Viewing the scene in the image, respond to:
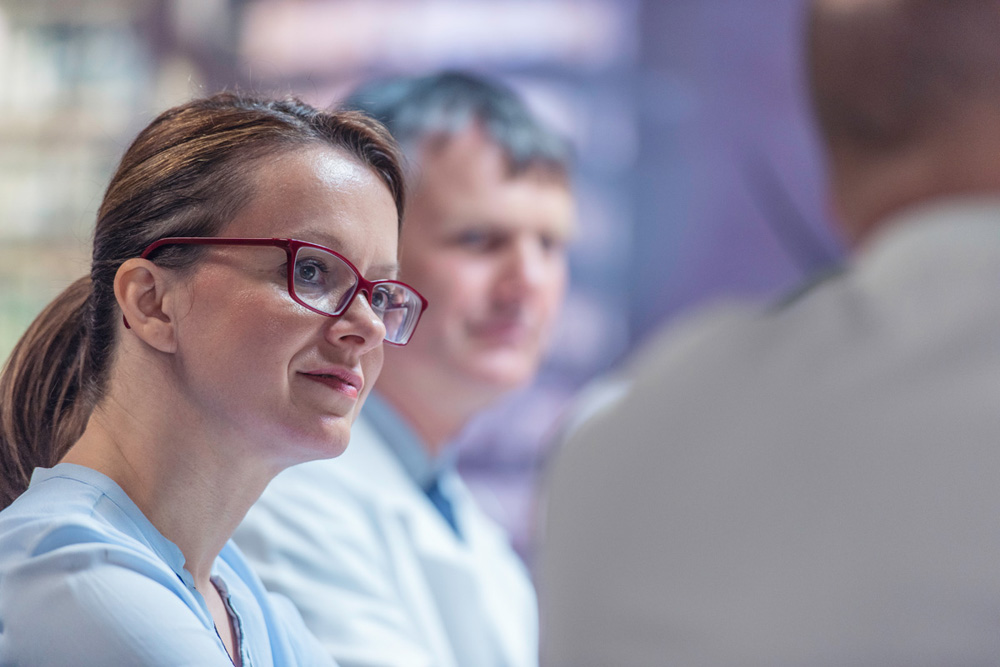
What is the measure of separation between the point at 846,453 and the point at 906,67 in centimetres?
24

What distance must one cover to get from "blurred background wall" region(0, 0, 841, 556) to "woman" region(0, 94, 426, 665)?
5.61 ft

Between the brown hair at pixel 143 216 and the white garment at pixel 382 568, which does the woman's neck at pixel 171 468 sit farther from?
the white garment at pixel 382 568

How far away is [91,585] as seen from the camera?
0.40 m

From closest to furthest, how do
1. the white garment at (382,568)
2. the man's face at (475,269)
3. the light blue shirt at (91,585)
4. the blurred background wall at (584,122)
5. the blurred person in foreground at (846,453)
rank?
the light blue shirt at (91,585) < the blurred person in foreground at (846,453) < the white garment at (382,568) < the man's face at (475,269) < the blurred background wall at (584,122)

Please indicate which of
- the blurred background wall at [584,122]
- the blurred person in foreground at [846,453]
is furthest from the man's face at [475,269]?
the blurred background wall at [584,122]

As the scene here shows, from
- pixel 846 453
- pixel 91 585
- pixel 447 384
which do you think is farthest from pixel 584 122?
pixel 91 585

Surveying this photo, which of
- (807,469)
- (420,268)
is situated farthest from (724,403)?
(420,268)

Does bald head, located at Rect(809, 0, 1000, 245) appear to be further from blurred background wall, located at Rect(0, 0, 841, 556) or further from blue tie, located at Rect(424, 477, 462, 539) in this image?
blurred background wall, located at Rect(0, 0, 841, 556)

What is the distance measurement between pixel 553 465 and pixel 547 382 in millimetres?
1754

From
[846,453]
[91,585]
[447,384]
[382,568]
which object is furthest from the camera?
[447,384]

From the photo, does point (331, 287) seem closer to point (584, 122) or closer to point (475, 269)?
point (475, 269)

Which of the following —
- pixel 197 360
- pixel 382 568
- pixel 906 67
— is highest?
pixel 906 67

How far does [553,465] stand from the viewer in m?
0.61

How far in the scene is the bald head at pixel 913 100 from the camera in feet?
1.89
